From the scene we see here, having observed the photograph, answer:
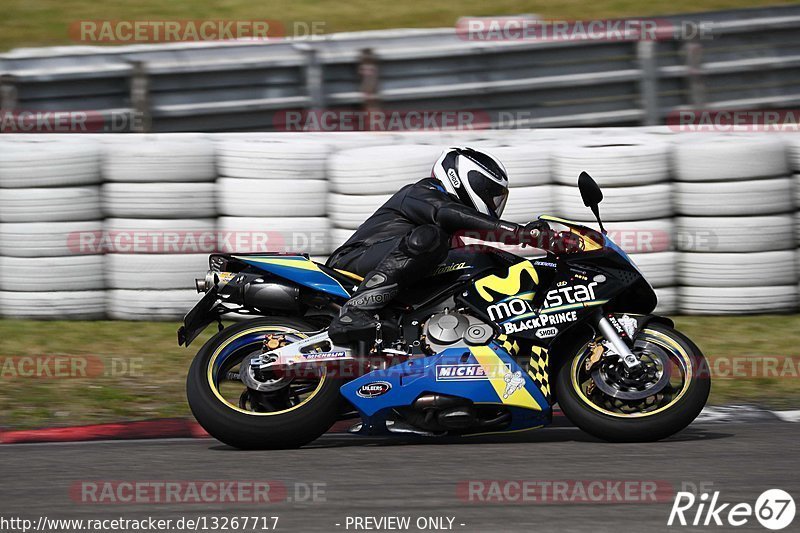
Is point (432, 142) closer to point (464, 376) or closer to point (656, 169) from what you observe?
point (656, 169)

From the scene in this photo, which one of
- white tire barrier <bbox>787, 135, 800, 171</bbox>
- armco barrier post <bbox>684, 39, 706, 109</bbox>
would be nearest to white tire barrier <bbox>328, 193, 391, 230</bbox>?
white tire barrier <bbox>787, 135, 800, 171</bbox>

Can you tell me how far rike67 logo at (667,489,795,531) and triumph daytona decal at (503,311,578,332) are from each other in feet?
3.72

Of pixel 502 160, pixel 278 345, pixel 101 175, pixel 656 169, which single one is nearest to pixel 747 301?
pixel 656 169

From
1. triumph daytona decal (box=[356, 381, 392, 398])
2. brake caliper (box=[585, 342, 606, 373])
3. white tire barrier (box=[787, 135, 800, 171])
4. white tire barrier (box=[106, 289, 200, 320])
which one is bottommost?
white tire barrier (box=[106, 289, 200, 320])

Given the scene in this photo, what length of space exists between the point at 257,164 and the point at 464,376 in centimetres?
332

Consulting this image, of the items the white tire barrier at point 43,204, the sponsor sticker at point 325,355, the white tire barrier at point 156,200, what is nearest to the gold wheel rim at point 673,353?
the sponsor sticker at point 325,355

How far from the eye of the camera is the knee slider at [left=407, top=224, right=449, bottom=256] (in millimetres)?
5613

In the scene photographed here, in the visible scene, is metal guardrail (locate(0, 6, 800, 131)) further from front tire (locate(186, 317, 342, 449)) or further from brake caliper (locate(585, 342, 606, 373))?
brake caliper (locate(585, 342, 606, 373))

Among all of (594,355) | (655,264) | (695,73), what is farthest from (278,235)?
(695,73)

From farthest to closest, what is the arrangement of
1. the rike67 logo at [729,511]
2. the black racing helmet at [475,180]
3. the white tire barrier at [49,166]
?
the white tire barrier at [49,166], the black racing helmet at [475,180], the rike67 logo at [729,511]

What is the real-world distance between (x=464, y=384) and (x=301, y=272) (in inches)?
39.4

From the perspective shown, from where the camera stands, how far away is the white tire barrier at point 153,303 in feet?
27.6

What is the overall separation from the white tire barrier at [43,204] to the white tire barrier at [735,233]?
446 cm

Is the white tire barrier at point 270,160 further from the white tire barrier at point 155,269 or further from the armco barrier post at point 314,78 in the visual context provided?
the armco barrier post at point 314,78
